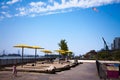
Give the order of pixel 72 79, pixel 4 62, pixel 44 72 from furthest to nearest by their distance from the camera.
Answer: pixel 4 62 < pixel 44 72 < pixel 72 79

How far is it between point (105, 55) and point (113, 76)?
61258 millimetres

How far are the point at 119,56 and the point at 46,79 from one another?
61.2 meters

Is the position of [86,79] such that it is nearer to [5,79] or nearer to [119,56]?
[5,79]

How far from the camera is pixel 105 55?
80.3m

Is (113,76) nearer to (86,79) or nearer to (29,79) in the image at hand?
(86,79)

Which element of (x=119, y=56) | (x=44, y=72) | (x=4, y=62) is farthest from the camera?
(x=119, y=56)

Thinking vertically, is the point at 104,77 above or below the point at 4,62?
below

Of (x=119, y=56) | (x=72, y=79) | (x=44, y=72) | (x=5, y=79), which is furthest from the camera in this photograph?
(x=119, y=56)

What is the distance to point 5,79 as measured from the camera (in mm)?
18453

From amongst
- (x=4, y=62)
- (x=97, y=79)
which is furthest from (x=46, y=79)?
(x=4, y=62)

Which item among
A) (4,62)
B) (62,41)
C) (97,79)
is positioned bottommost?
(97,79)

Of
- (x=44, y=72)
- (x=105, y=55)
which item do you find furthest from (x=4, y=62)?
(x=105, y=55)

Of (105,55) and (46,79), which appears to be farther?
(105,55)

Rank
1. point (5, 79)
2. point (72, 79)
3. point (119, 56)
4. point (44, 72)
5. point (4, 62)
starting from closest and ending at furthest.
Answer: point (5, 79) → point (72, 79) → point (44, 72) → point (4, 62) → point (119, 56)
